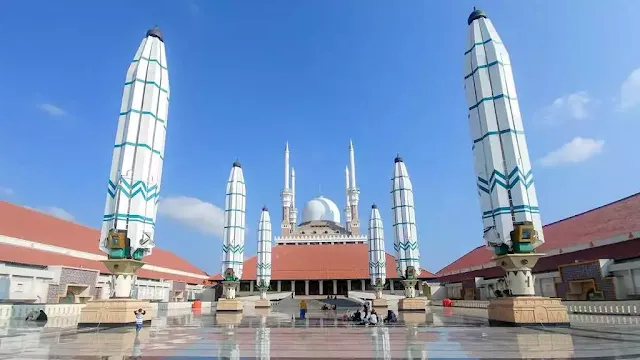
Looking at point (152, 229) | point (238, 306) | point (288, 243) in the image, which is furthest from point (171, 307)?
point (288, 243)

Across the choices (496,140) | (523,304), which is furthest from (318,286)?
(523,304)

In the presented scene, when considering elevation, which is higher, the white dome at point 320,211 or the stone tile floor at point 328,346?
the white dome at point 320,211

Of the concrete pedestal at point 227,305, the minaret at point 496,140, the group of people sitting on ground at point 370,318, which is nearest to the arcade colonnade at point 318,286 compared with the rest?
the concrete pedestal at point 227,305

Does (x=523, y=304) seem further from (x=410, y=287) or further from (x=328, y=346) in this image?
(x=410, y=287)

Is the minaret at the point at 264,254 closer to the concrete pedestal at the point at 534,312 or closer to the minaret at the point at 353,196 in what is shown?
the concrete pedestal at the point at 534,312

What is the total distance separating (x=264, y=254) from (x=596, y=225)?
30562 mm

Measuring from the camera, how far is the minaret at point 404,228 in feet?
98.2

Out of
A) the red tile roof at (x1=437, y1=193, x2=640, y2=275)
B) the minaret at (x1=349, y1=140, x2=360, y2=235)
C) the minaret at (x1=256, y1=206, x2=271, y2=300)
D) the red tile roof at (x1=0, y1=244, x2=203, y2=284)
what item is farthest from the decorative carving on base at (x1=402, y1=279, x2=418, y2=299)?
the minaret at (x1=349, y1=140, x2=360, y2=235)

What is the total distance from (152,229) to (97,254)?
2562 cm

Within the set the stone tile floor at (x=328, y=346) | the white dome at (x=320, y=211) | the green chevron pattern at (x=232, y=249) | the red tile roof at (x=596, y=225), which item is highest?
the white dome at (x=320, y=211)

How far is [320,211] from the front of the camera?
8781 cm

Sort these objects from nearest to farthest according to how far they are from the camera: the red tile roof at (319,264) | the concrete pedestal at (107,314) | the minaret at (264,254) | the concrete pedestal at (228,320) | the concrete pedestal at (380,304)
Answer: the concrete pedestal at (107,314), the concrete pedestal at (228,320), the concrete pedestal at (380,304), the minaret at (264,254), the red tile roof at (319,264)

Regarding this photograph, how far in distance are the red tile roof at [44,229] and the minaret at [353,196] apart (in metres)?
49.1

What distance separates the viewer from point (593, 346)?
9711 mm
